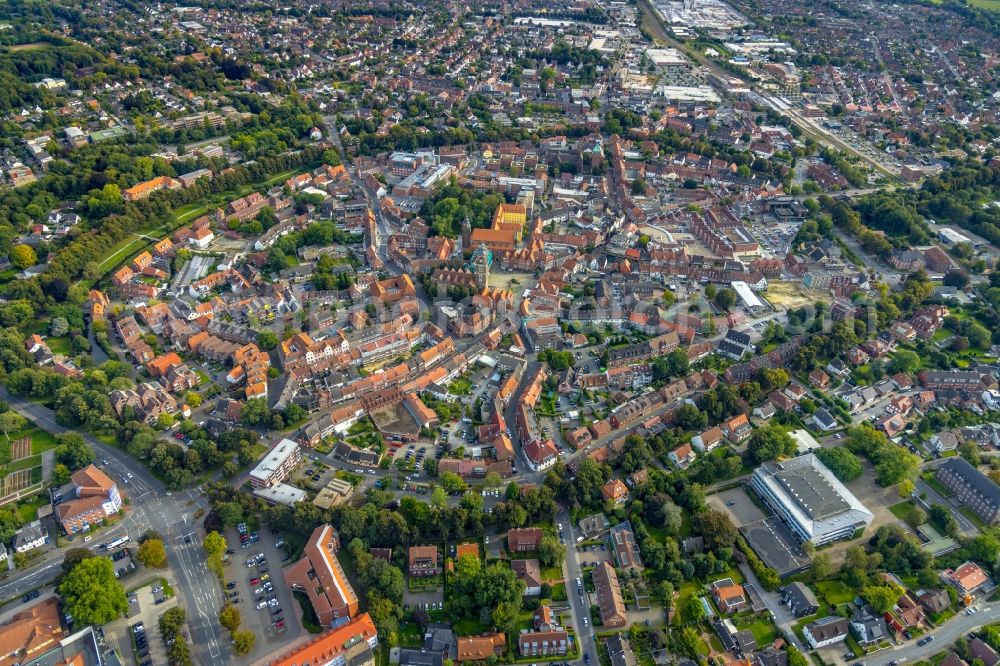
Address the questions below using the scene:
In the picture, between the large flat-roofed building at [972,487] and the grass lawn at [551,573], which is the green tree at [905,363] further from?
the grass lawn at [551,573]

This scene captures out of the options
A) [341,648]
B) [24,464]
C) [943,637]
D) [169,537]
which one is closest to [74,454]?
[24,464]

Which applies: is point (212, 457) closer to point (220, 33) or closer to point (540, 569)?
point (540, 569)

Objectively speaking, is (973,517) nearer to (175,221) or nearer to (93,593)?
(93,593)

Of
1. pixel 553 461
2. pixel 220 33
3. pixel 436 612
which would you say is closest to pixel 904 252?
pixel 553 461

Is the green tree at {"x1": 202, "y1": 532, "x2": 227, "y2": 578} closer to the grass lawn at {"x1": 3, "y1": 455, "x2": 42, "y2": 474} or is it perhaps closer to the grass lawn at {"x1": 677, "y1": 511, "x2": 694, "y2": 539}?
the grass lawn at {"x1": 3, "y1": 455, "x2": 42, "y2": 474}

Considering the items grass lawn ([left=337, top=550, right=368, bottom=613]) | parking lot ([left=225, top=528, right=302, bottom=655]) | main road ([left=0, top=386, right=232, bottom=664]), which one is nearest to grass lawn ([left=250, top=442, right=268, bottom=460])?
main road ([left=0, top=386, right=232, bottom=664])
